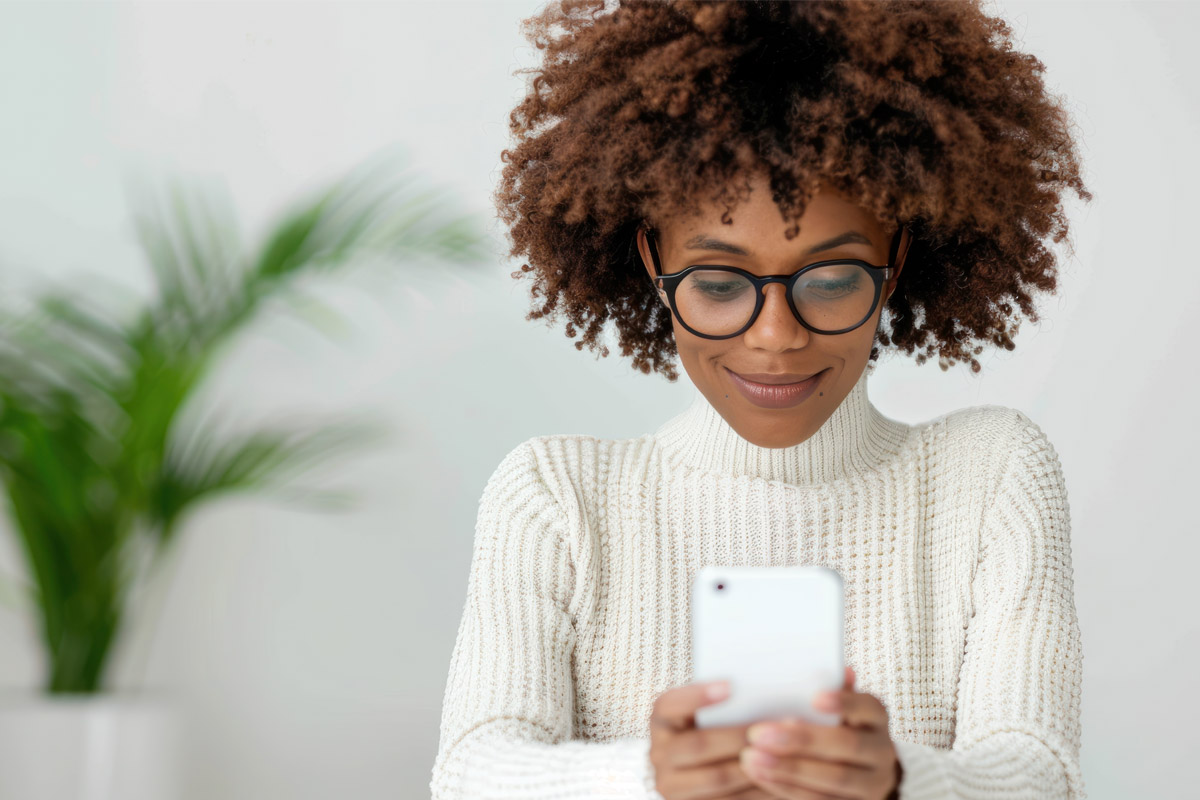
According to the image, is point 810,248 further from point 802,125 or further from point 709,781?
point 709,781

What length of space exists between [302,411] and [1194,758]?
174cm

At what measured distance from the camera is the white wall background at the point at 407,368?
1957 millimetres

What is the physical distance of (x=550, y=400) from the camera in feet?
6.94

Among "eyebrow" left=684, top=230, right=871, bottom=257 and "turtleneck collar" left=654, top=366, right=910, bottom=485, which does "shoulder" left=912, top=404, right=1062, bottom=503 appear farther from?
"eyebrow" left=684, top=230, right=871, bottom=257

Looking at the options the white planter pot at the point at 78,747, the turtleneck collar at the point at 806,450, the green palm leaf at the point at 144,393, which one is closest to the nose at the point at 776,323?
the turtleneck collar at the point at 806,450

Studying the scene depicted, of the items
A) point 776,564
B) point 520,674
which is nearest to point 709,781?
point 520,674

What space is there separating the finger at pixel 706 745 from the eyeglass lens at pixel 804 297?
38 centimetres

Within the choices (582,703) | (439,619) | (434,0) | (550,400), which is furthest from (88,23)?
(582,703)

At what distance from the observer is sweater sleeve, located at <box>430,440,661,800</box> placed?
933 mm

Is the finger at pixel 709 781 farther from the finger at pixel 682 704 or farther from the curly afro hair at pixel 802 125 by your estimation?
the curly afro hair at pixel 802 125

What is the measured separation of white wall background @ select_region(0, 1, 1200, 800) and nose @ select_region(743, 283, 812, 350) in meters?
1.07

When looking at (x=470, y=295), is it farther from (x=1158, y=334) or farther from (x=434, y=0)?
(x=1158, y=334)

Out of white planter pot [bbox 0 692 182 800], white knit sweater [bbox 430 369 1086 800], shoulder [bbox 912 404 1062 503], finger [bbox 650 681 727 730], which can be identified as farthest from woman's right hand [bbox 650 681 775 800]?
white planter pot [bbox 0 692 182 800]

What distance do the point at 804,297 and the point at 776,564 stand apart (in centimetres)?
32
